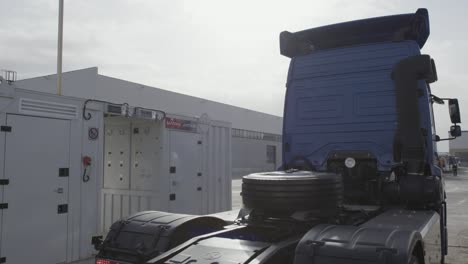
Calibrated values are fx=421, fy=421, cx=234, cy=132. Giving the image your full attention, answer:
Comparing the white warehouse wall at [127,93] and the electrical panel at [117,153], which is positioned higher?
the white warehouse wall at [127,93]

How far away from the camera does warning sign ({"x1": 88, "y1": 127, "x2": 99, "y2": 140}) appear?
22.8ft

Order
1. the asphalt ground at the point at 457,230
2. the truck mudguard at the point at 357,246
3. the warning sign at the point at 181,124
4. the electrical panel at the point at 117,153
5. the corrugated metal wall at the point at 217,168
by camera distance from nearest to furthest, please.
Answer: the truck mudguard at the point at 357,246 < the asphalt ground at the point at 457,230 < the warning sign at the point at 181,124 < the electrical panel at the point at 117,153 < the corrugated metal wall at the point at 217,168

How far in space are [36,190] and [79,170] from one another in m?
0.82

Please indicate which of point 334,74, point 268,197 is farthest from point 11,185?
point 334,74

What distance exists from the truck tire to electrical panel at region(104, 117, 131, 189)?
5.97 meters

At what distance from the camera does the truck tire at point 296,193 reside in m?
3.20

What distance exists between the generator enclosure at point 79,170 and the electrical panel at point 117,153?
0.02 meters

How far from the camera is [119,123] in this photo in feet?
29.7

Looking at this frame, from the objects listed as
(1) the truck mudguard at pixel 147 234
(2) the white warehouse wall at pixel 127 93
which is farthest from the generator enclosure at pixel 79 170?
(2) the white warehouse wall at pixel 127 93

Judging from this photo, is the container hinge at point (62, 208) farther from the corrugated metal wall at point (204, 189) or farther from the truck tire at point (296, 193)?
the truck tire at point (296, 193)

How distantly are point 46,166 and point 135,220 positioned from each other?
129 inches

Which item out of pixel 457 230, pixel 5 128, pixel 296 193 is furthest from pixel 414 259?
pixel 457 230

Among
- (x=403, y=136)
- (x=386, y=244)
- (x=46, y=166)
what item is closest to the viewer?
(x=386, y=244)

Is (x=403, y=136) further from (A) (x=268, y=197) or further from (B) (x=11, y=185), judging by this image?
(B) (x=11, y=185)
